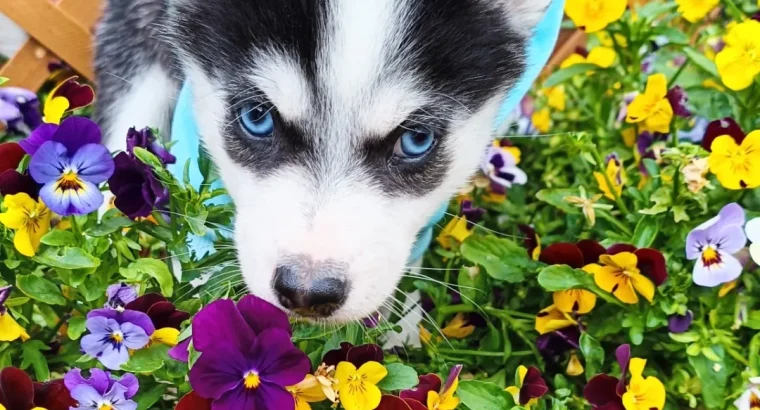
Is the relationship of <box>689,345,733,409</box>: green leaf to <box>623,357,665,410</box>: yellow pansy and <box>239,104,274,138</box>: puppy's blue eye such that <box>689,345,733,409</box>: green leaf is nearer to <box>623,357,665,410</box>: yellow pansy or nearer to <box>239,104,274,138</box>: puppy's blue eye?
<box>623,357,665,410</box>: yellow pansy

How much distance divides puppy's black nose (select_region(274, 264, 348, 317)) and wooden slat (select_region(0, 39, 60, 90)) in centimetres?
172

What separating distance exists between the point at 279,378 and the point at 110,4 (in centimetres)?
178

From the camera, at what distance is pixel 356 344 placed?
149 centimetres

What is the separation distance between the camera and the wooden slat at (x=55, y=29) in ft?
8.62

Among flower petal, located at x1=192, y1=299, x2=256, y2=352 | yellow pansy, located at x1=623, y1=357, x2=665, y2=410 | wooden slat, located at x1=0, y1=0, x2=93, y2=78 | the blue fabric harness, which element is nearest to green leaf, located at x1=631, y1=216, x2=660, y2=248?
yellow pansy, located at x1=623, y1=357, x2=665, y2=410

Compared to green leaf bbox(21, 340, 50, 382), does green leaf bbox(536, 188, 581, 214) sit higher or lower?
higher

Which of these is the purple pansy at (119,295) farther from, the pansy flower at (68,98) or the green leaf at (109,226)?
the pansy flower at (68,98)

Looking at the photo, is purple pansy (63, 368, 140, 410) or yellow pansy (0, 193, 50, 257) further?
yellow pansy (0, 193, 50, 257)

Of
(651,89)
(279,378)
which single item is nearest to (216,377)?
(279,378)

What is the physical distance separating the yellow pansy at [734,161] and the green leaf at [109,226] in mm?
1198

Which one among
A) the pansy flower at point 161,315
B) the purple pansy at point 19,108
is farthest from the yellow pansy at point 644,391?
the purple pansy at point 19,108

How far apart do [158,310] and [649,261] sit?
0.95 m

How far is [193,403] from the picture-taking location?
3.95ft

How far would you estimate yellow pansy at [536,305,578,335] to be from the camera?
1.68 m
